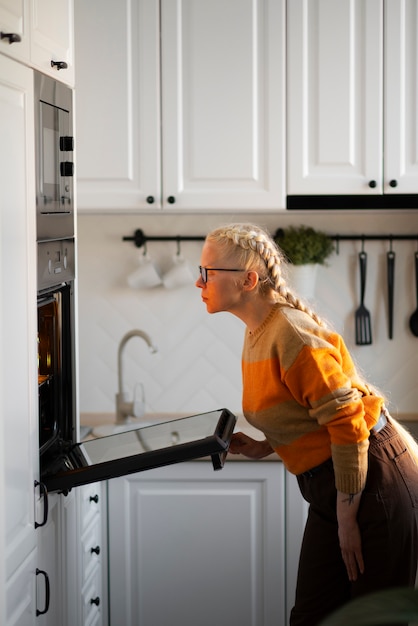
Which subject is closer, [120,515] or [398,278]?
[120,515]

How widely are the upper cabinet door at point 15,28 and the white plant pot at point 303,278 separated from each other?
151 cm

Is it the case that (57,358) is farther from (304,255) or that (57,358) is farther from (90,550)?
(304,255)

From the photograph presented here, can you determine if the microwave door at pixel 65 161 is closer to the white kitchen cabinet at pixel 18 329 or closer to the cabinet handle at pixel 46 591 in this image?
the white kitchen cabinet at pixel 18 329

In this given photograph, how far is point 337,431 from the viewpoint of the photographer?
6.66 ft

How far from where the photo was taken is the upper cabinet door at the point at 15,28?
172 centimetres

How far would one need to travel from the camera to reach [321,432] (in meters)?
2.15

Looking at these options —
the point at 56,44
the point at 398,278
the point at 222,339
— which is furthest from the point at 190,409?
the point at 56,44

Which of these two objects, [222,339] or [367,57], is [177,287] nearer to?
[222,339]

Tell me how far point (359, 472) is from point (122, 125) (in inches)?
56.5

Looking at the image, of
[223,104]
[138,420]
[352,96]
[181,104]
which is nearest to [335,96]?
[352,96]

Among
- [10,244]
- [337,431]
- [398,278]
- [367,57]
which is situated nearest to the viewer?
[10,244]

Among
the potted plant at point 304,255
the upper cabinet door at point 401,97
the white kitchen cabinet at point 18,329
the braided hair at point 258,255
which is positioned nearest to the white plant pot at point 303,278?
the potted plant at point 304,255

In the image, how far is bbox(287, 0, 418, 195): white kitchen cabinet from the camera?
9.41 ft

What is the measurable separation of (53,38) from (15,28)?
332 millimetres
